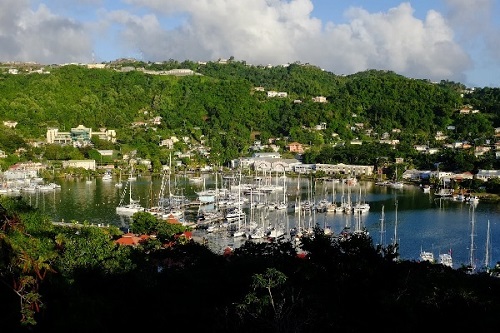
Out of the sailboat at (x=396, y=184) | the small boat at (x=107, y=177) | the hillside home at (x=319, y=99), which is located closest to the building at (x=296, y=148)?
the hillside home at (x=319, y=99)

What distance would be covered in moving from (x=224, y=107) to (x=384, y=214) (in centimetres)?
3638

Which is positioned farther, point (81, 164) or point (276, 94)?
point (276, 94)

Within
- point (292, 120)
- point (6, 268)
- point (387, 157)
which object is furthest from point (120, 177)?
point (6, 268)

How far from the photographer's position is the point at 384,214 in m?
Answer: 25.2

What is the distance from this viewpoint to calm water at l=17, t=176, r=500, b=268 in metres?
19.3

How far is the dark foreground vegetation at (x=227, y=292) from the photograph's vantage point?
17.3ft

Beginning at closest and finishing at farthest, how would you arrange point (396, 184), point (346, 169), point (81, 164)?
point (396, 184) → point (346, 169) → point (81, 164)

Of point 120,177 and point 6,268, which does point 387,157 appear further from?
point 6,268

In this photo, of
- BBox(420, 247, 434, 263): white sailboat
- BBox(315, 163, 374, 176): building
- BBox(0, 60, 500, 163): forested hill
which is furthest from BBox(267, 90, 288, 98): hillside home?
BBox(420, 247, 434, 263): white sailboat

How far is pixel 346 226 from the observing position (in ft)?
72.6

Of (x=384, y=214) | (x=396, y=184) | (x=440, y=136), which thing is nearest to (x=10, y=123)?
(x=396, y=184)

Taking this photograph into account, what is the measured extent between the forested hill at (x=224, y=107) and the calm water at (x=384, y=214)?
1557cm

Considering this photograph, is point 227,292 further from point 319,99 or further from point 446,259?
point 319,99

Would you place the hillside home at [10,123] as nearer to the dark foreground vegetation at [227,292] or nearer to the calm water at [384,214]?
the calm water at [384,214]
